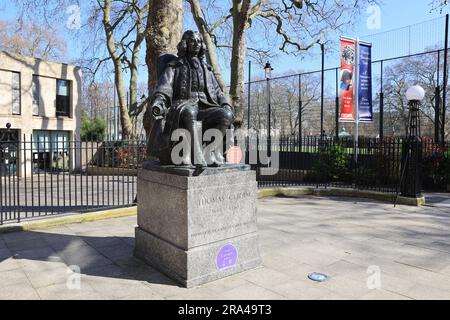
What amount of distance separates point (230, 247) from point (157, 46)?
6117 millimetres

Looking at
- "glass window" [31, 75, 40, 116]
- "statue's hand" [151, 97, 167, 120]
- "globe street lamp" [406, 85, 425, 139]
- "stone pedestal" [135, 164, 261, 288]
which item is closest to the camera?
"stone pedestal" [135, 164, 261, 288]

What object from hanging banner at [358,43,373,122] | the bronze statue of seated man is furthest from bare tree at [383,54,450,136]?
the bronze statue of seated man

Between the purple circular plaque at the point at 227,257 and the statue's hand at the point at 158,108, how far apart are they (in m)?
1.78

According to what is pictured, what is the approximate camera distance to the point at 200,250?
4242mm

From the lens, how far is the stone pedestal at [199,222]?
418 centimetres

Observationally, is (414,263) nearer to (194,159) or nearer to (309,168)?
(194,159)

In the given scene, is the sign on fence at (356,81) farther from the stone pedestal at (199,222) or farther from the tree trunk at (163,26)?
the stone pedestal at (199,222)

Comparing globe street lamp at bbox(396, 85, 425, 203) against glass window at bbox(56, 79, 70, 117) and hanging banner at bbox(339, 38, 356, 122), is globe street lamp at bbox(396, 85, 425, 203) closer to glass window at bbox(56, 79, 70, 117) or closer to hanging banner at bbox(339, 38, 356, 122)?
hanging banner at bbox(339, 38, 356, 122)

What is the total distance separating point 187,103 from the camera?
4578mm

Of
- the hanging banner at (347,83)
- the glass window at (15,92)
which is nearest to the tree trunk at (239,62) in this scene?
the hanging banner at (347,83)

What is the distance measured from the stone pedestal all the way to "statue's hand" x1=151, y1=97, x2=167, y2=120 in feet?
2.17

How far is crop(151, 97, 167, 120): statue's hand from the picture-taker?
4441mm

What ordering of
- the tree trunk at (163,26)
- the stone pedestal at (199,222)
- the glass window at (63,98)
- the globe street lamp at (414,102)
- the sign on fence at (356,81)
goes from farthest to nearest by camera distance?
the glass window at (63,98) → the sign on fence at (356,81) → the globe street lamp at (414,102) → the tree trunk at (163,26) → the stone pedestal at (199,222)

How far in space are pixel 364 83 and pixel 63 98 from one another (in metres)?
18.5
